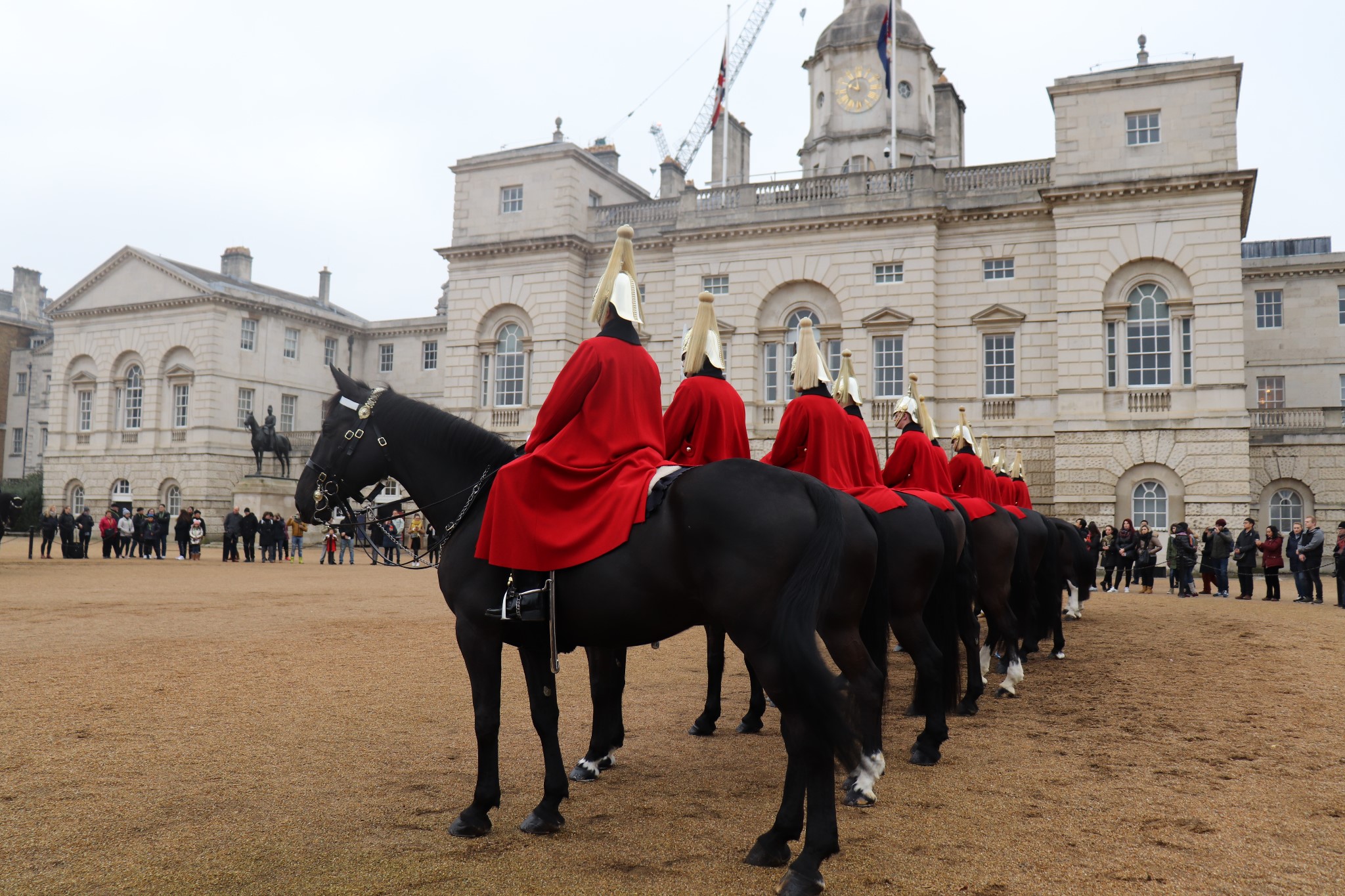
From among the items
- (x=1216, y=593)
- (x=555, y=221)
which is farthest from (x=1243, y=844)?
(x=555, y=221)

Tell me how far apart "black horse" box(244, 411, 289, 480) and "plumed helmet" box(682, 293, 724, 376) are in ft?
114

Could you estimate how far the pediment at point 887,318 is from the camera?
29.4 m

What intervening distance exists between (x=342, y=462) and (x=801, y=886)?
374cm

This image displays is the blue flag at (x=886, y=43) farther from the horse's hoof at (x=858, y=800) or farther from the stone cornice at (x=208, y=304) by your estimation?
the horse's hoof at (x=858, y=800)

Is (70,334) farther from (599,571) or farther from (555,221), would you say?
(599,571)

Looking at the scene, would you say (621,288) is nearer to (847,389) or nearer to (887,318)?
(847,389)

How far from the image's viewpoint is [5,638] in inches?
434

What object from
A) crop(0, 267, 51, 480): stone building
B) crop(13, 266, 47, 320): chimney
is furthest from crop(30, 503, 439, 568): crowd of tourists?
crop(13, 266, 47, 320): chimney

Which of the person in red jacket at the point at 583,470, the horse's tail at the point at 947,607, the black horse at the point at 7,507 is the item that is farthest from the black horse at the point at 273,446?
the person in red jacket at the point at 583,470

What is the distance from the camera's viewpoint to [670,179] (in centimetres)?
3953

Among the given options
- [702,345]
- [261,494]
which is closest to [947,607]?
[702,345]

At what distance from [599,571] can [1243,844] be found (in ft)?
11.7

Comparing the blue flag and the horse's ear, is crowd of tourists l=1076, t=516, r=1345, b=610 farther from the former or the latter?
the blue flag

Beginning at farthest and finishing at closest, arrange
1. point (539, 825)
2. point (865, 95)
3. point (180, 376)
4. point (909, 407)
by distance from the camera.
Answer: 1. point (180, 376)
2. point (865, 95)
3. point (909, 407)
4. point (539, 825)
